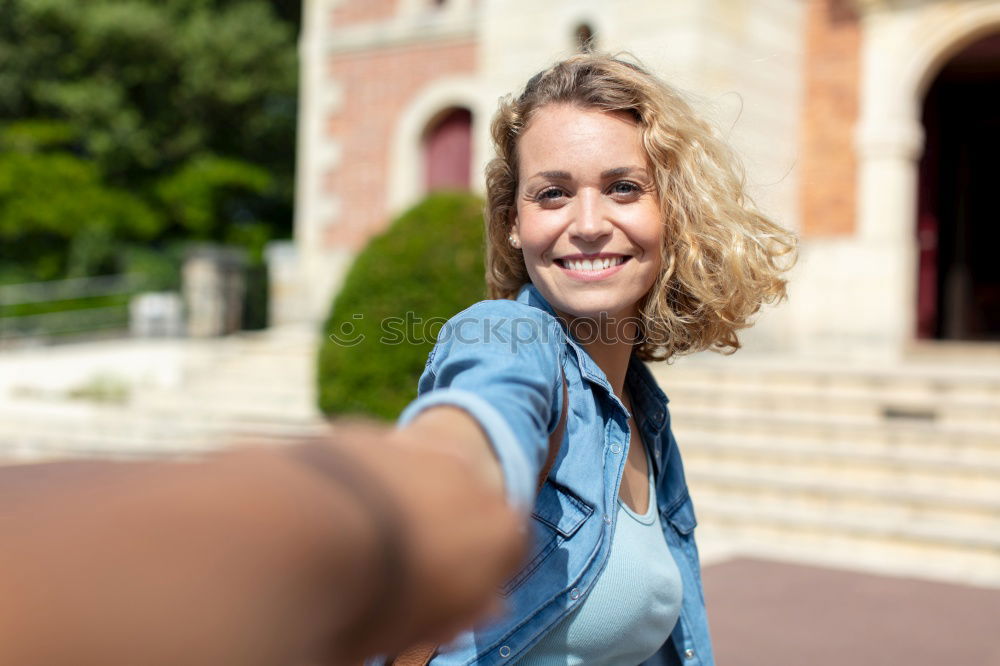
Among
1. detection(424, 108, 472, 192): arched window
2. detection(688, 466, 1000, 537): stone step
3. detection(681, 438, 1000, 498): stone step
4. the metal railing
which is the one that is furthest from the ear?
the metal railing

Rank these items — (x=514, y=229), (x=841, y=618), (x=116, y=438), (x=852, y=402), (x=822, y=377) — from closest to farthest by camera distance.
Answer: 1. (x=514, y=229)
2. (x=841, y=618)
3. (x=852, y=402)
4. (x=822, y=377)
5. (x=116, y=438)

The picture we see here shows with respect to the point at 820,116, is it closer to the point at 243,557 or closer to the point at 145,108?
the point at 243,557

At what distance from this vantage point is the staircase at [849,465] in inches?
222

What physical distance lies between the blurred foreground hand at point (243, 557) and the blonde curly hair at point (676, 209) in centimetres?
97

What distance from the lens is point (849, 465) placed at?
21.1 ft

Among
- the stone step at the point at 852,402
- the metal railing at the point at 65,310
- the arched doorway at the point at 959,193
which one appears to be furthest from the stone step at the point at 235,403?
the arched doorway at the point at 959,193

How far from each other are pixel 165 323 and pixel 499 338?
14816 mm

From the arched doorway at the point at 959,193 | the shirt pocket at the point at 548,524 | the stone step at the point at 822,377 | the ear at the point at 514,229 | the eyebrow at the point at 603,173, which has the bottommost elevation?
the stone step at the point at 822,377

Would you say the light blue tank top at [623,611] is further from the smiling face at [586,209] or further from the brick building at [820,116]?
the brick building at [820,116]

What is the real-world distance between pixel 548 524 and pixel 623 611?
21 centimetres

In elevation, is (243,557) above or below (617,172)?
below

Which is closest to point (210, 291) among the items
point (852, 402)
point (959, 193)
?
point (852, 402)

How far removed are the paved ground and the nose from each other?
2828 mm

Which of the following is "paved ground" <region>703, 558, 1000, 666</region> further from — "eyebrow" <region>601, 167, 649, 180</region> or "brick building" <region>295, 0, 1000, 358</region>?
"brick building" <region>295, 0, 1000, 358</region>
